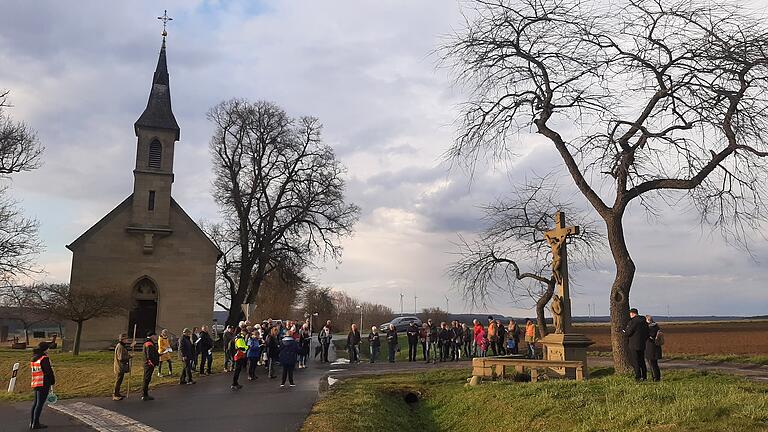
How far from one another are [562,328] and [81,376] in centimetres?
1702

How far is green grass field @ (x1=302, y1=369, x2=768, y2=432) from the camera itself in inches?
347

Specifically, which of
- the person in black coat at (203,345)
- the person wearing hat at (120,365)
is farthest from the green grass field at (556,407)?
the person in black coat at (203,345)

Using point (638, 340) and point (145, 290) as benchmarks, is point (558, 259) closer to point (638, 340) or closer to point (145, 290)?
point (638, 340)

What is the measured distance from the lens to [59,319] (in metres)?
30.2

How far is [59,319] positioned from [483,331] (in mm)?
20650

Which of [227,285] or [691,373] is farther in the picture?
[227,285]

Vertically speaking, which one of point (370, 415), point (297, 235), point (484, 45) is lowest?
point (370, 415)

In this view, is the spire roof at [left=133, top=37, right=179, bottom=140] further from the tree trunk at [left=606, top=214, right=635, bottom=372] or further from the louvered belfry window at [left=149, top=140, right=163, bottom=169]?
the tree trunk at [left=606, top=214, right=635, bottom=372]

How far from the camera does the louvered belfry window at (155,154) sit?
36750 mm

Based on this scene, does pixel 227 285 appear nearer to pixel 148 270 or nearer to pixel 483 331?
pixel 148 270

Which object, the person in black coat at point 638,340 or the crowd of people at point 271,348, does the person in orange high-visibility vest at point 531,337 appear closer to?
the crowd of people at point 271,348

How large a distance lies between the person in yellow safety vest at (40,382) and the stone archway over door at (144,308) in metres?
23.1

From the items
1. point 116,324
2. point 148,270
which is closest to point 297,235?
point 148,270

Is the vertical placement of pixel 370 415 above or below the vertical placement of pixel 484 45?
below
